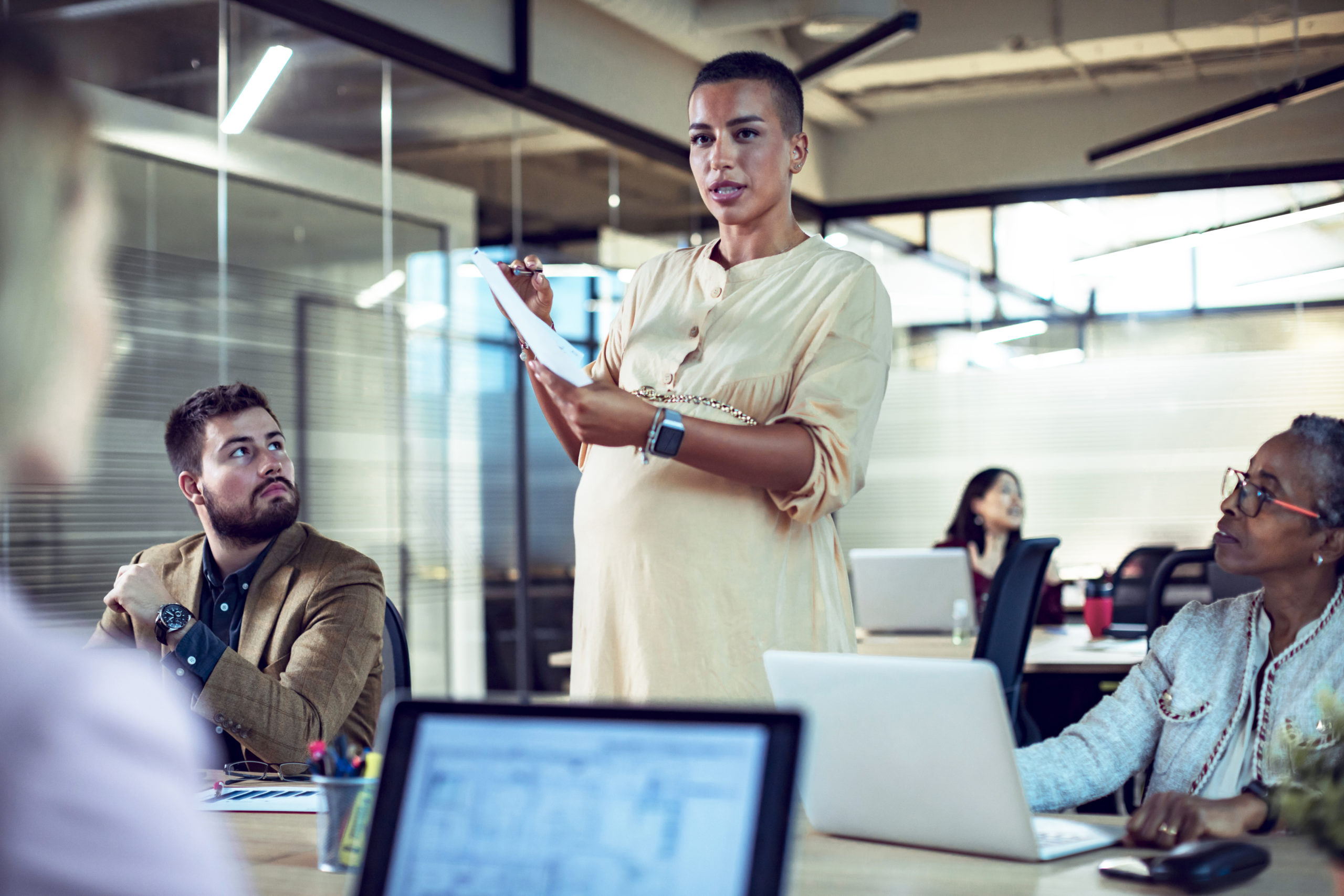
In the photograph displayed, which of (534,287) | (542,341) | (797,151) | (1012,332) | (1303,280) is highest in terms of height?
(1303,280)

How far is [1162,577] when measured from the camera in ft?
A: 9.67

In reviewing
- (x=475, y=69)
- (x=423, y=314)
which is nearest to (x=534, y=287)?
(x=423, y=314)

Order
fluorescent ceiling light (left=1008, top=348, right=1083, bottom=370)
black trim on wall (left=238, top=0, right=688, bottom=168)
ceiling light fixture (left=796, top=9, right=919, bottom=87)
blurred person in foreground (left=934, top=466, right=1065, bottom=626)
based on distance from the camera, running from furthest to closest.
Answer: fluorescent ceiling light (left=1008, top=348, right=1083, bottom=370)
ceiling light fixture (left=796, top=9, right=919, bottom=87)
blurred person in foreground (left=934, top=466, right=1065, bottom=626)
black trim on wall (left=238, top=0, right=688, bottom=168)

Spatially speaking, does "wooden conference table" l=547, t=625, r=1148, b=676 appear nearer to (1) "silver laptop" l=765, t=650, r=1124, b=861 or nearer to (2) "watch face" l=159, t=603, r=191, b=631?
(2) "watch face" l=159, t=603, r=191, b=631

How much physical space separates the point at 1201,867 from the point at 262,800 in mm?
1178

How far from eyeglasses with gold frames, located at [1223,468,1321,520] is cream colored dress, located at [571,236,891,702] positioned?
0.63 metres

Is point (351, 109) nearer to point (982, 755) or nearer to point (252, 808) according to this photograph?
point (252, 808)

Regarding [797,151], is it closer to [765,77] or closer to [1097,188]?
[765,77]

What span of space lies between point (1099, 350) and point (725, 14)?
10.8 ft

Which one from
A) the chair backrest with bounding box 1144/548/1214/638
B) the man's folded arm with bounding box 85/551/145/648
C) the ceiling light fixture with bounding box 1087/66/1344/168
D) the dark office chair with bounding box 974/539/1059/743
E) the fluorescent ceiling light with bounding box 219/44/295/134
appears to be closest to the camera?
the man's folded arm with bounding box 85/551/145/648

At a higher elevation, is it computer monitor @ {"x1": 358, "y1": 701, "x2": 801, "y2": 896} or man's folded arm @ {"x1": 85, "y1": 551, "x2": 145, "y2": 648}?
computer monitor @ {"x1": 358, "y1": 701, "x2": 801, "y2": 896}

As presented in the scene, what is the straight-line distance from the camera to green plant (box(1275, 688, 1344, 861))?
91cm

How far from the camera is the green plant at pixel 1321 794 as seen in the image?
0.91 meters

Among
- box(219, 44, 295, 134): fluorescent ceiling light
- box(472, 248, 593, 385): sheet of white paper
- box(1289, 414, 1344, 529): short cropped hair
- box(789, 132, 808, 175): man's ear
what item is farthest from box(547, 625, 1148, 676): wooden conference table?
box(219, 44, 295, 134): fluorescent ceiling light
